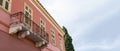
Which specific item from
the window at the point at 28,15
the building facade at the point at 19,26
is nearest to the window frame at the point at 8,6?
the building facade at the point at 19,26

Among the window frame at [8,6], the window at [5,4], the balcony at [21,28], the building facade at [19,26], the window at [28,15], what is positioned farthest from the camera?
the window at [28,15]

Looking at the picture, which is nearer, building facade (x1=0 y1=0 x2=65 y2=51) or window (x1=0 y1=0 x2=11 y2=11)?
building facade (x1=0 y1=0 x2=65 y2=51)

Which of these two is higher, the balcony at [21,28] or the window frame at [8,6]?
the window frame at [8,6]

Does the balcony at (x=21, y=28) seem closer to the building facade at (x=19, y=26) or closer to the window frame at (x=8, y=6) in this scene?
the building facade at (x=19, y=26)

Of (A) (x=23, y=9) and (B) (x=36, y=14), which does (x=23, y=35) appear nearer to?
(A) (x=23, y=9)

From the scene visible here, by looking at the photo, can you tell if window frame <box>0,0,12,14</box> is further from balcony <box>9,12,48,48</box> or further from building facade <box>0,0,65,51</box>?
balcony <box>9,12,48,48</box>

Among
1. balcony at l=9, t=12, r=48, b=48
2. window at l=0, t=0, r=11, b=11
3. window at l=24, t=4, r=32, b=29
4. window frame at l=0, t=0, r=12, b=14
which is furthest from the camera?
window at l=24, t=4, r=32, b=29

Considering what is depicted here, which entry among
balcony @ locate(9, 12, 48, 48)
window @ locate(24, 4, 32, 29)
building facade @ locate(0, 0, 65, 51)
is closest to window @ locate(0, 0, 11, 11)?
building facade @ locate(0, 0, 65, 51)

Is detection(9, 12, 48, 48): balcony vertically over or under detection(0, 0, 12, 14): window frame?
under

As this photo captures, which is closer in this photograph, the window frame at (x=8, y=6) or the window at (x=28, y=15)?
the window frame at (x=8, y=6)

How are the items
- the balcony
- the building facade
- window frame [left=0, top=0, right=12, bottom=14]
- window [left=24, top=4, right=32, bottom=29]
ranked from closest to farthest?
the building facade
window frame [left=0, top=0, right=12, bottom=14]
the balcony
window [left=24, top=4, right=32, bottom=29]

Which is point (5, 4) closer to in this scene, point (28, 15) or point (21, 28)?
point (21, 28)

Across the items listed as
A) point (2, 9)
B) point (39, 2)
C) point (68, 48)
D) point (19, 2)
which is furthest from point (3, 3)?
point (68, 48)

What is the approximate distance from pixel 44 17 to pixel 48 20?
103 cm
